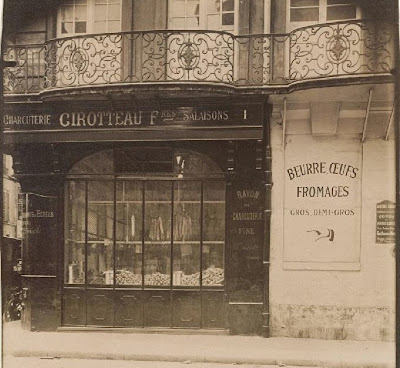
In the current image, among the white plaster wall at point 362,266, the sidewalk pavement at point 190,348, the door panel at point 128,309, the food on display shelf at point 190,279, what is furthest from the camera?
the food on display shelf at point 190,279

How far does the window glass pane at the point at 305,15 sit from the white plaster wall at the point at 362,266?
1.13 m

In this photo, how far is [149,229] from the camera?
7309 mm

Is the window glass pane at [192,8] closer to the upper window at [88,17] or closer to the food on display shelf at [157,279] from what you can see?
the upper window at [88,17]

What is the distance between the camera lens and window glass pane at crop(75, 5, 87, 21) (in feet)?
19.9

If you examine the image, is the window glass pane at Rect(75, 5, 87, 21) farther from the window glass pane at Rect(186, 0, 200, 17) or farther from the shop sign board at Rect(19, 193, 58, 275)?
the shop sign board at Rect(19, 193, 58, 275)

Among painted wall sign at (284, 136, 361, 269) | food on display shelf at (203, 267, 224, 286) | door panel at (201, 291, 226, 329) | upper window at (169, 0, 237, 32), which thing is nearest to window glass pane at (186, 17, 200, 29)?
upper window at (169, 0, 237, 32)

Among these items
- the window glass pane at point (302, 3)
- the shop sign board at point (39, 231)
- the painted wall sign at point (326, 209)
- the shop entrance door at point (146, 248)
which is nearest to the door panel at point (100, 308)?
the shop entrance door at point (146, 248)

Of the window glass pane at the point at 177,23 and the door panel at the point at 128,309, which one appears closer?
the window glass pane at the point at 177,23

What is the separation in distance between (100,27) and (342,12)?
2.09 m

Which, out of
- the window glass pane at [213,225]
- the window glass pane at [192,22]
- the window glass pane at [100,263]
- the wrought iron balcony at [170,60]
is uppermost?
the window glass pane at [192,22]

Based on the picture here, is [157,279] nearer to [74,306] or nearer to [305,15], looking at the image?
[74,306]

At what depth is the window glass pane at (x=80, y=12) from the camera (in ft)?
19.9

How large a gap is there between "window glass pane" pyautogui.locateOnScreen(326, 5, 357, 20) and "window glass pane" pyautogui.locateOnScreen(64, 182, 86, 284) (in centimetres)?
323

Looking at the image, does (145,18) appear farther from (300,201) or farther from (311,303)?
(311,303)
